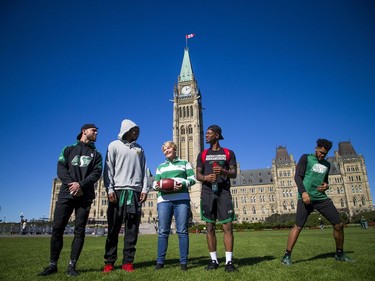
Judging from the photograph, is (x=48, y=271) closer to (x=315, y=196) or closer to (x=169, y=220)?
(x=169, y=220)

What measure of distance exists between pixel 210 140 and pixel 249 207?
8304 cm

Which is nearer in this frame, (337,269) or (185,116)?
(337,269)

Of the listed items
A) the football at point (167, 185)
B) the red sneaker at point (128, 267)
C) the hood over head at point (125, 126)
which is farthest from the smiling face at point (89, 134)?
the red sneaker at point (128, 267)

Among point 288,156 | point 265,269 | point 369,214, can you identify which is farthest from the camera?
point 288,156

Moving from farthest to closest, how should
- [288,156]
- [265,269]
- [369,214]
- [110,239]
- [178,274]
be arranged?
[288,156], [369,214], [110,239], [265,269], [178,274]

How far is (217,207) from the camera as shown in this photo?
201 inches

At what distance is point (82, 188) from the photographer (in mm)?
4781

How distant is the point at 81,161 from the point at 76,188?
60 centimetres

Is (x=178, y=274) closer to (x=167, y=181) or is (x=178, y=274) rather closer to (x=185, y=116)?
(x=167, y=181)

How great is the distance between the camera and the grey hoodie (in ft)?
16.8

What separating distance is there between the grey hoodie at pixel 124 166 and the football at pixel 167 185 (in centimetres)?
51

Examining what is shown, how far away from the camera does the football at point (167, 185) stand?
4.94 metres

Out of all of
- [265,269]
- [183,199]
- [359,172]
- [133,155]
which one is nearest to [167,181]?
A: [183,199]

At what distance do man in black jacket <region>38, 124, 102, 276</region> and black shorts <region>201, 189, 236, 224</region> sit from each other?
2.18 metres
